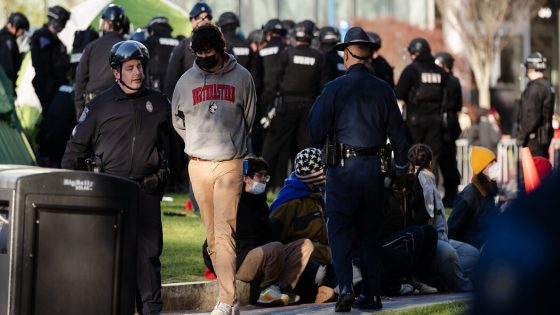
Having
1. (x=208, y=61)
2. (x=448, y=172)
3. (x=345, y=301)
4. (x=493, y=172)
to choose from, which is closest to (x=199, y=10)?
(x=493, y=172)

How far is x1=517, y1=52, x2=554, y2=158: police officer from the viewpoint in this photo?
1536cm

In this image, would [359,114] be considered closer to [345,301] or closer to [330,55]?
[345,301]

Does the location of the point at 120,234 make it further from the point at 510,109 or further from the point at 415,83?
the point at 510,109

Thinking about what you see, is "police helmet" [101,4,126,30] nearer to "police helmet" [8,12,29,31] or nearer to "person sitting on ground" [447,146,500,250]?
"person sitting on ground" [447,146,500,250]

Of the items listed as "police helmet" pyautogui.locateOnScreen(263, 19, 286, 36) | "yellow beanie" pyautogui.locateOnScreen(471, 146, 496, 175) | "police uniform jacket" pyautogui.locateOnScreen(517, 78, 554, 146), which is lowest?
"yellow beanie" pyautogui.locateOnScreen(471, 146, 496, 175)

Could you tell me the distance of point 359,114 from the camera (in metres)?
8.62

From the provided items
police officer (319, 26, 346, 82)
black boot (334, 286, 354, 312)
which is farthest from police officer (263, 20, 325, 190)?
black boot (334, 286, 354, 312)

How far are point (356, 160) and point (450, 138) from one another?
8.87 metres

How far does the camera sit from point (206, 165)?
817 cm

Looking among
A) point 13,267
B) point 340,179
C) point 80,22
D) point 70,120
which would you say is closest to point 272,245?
point 340,179

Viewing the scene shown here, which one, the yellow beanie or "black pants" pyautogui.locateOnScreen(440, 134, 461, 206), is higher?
"black pants" pyautogui.locateOnScreen(440, 134, 461, 206)

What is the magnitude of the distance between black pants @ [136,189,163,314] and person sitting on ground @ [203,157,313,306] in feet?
4.35

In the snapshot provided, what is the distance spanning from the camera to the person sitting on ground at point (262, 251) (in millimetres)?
9438

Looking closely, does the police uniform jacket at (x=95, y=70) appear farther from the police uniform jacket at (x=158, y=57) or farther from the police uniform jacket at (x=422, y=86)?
the police uniform jacket at (x=422, y=86)
